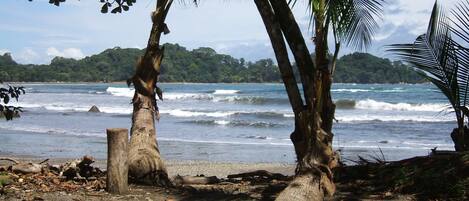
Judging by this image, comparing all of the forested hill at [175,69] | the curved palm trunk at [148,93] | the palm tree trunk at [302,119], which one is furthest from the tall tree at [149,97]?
the forested hill at [175,69]

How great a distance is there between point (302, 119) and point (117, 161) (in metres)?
1.97

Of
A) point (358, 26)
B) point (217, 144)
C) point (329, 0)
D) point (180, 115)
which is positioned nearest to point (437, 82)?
point (358, 26)

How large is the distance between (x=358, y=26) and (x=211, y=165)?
202 inches

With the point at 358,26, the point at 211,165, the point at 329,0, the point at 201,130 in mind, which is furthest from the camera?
the point at 201,130

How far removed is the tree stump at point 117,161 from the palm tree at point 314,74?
68.7 inches

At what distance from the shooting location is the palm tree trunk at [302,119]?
5.62m

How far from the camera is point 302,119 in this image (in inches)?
228

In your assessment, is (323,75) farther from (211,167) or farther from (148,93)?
(211,167)

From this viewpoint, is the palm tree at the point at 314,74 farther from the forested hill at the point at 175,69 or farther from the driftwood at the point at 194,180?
the forested hill at the point at 175,69

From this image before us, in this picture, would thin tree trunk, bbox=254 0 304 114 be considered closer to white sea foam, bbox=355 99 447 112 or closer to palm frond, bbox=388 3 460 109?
palm frond, bbox=388 3 460 109

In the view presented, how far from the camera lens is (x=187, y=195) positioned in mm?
6348

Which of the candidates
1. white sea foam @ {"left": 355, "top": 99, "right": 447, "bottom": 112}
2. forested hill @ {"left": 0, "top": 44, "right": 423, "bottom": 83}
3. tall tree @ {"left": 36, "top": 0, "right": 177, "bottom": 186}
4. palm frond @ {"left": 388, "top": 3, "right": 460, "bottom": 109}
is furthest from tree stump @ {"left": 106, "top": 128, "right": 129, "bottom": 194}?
forested hill @ {"left": 0, "top": 44, "right": 423, "bottom": 83}

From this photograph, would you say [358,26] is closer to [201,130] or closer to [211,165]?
[211,165]

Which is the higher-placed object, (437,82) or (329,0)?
(329,0)
